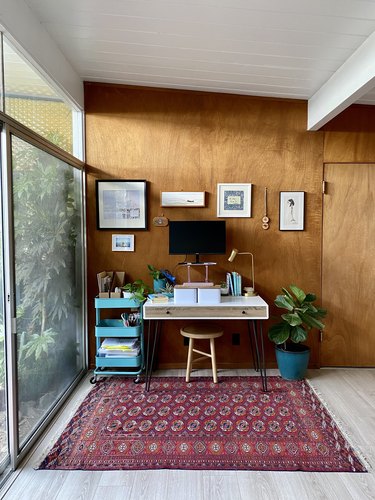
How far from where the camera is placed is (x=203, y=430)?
86.0 inches

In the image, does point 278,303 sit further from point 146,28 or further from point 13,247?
point 146,28

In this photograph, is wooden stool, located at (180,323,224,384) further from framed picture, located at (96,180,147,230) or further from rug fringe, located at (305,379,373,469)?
framed picture, located at (96,180,147,230)

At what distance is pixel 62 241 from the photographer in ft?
8.74

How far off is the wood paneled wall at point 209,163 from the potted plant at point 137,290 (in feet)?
0.65

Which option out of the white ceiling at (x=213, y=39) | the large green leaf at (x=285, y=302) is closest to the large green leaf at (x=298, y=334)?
the large green leaf at (x=285, y=302)

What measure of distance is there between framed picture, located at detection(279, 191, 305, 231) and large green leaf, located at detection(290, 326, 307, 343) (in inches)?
37.9

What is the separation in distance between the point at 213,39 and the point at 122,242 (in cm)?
184

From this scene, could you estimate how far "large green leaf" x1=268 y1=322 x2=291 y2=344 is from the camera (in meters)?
2.75

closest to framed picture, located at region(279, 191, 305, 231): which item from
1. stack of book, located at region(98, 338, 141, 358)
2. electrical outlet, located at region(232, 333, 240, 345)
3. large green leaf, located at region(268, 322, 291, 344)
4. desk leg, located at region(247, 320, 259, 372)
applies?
large green leaf, located at region(268, 322, 291, 344)

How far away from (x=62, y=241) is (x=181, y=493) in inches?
77.5

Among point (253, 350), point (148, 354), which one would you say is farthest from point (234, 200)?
point (148, 354)

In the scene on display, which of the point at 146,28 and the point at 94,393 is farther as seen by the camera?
the point at 94,393

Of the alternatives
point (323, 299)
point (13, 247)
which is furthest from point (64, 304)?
point (323, 299)

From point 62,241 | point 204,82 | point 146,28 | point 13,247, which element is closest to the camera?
point 13,247
